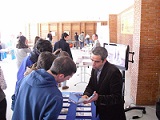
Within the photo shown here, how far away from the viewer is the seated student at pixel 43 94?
4.07ft

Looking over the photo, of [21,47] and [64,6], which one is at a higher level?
[64,6]

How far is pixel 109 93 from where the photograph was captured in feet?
6.89

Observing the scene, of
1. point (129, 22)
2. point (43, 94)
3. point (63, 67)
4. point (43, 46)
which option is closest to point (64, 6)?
point (129, 22)

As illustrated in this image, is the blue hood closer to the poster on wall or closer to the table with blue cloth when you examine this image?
the table with blue cloth

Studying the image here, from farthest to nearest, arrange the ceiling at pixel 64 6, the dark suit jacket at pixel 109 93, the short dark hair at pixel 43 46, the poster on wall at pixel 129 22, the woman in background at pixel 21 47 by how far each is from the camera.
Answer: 1. the ceiling at pixel 64 6
2. the poster on wall at pixel 129 22
3. the woman in background at pixel 21 47
4. the short dark hair at pixel 43 46
5. the dark suit jacket at pixel 109 93

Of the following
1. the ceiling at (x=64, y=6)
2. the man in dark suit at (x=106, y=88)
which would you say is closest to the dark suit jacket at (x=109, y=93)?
the man in dark suit at (x=106, y=88)

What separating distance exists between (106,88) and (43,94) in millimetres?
995

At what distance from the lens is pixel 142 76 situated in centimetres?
419

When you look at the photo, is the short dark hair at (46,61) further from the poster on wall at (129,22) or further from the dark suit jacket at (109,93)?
the poster on wall at (129,22)

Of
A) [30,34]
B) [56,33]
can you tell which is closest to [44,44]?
Result: [56,33]

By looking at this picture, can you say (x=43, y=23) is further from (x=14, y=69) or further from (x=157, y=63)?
(x=157, y=63)

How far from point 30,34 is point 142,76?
18.0 meters

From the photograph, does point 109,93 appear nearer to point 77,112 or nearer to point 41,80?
point 77,112

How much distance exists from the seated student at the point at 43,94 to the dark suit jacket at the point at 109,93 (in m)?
0.79
